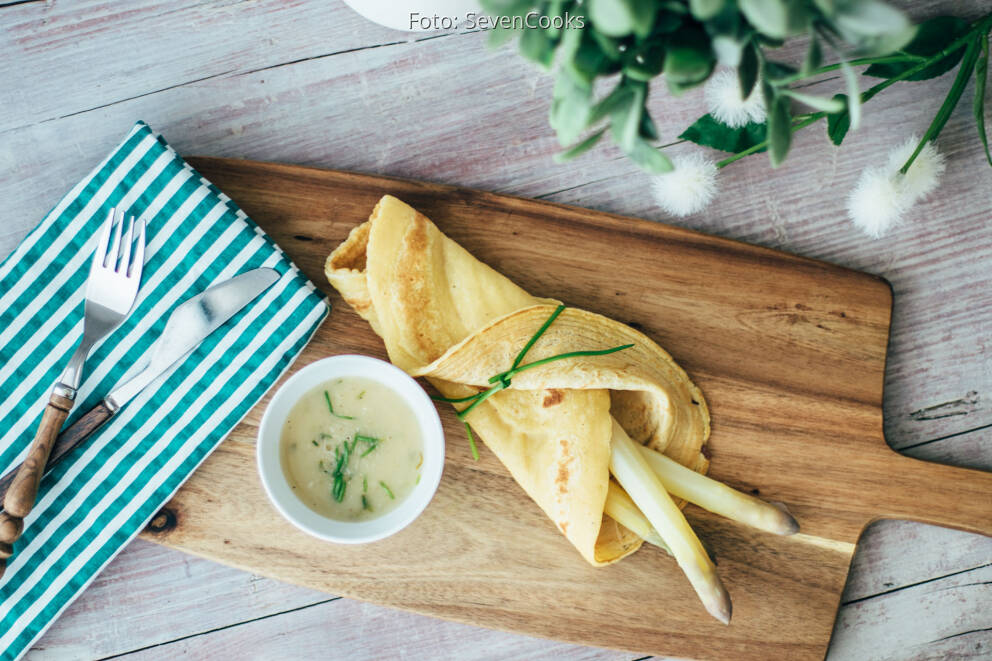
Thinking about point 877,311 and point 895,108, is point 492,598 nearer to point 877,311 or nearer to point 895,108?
point 877,311

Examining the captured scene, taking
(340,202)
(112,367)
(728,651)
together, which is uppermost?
(340,202)

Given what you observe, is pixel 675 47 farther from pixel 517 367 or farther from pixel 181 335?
pixel 181 335

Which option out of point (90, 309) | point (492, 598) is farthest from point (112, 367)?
point (492, 598)

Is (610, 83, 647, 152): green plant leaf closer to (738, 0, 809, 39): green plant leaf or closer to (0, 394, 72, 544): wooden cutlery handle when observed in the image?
(738, 0, 809, 39): green plant leaf

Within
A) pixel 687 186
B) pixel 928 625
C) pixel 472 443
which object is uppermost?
pixel 687 186

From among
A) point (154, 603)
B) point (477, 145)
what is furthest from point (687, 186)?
point (154, 603)

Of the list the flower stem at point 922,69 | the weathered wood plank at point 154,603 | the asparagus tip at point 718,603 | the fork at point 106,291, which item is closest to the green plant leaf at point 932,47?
the flower stem at point 922,69
